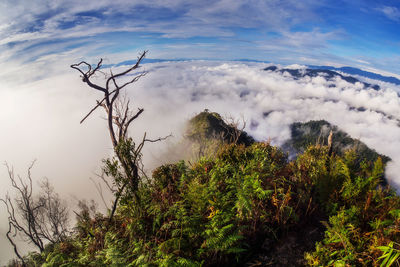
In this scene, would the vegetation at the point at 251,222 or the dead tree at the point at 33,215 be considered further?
the dead tree at the point at 33,215

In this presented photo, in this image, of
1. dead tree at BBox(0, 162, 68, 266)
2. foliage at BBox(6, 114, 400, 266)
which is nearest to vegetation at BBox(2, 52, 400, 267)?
foliage at BBox(6, 114, 400, 266)

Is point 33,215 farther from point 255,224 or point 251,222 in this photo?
point 255,224

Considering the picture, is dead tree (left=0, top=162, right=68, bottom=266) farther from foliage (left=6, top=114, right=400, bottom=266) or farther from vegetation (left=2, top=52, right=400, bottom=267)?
foliage (left=6, top=114, right=400, bottom=266)

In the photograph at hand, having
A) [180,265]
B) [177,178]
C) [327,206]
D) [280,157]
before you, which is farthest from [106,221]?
[280,157]

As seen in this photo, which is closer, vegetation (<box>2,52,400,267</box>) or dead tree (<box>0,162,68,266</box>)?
vegetation (<box>2,52,400,267</box>)

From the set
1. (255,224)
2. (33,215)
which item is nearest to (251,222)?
(255,224)

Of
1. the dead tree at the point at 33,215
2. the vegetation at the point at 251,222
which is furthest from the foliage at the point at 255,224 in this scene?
the dead tree at the point at 33,215

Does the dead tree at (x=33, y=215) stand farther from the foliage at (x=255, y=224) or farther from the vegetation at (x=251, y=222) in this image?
the foliage at (x=255, y=224)

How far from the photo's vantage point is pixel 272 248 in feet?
13.9

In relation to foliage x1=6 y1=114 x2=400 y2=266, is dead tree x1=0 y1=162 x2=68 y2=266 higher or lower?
lower

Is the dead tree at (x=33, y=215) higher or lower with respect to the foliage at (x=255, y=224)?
lower

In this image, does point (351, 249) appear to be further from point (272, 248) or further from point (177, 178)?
point (177, 178)

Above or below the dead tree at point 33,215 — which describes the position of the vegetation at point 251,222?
above

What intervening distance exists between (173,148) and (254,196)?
71482 millimetres
